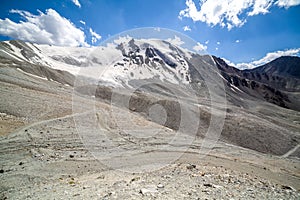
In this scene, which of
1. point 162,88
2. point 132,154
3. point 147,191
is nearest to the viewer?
point 147,191

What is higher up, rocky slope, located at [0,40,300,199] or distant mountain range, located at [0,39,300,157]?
distant mountain range, located at [0,39,300,157]

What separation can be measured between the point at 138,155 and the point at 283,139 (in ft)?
117

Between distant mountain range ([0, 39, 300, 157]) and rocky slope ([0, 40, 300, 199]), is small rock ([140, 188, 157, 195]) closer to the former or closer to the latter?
rocky slope ([0, 40, 300, 199])

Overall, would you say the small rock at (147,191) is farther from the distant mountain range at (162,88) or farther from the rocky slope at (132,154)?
the distant mountain range at (162,88)

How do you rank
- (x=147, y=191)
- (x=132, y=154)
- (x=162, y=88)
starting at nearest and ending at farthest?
(x=147, y=191) → (x=132, y=154) → (x=162, y=88)

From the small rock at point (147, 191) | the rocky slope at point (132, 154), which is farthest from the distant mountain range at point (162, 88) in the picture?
the small rock at point (147, 191)

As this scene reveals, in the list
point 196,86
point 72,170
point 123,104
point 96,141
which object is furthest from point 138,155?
point 196,86

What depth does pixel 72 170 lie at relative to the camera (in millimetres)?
12789

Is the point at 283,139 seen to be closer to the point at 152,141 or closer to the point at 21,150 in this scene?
the point at 152,141

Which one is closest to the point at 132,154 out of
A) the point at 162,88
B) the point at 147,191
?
the point at 147,191

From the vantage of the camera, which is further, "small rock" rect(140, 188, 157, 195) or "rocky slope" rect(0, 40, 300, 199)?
"rocky slope" rect(0, 40, 300, 199)

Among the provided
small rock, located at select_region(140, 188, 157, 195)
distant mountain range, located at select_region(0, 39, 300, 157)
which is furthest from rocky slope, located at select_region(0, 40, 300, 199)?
distant mountain range, located at select_region(0, 39, 300, 157)

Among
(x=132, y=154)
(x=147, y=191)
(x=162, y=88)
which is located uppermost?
(x=162, y=88)

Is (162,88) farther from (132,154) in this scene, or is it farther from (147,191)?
(147,191)
